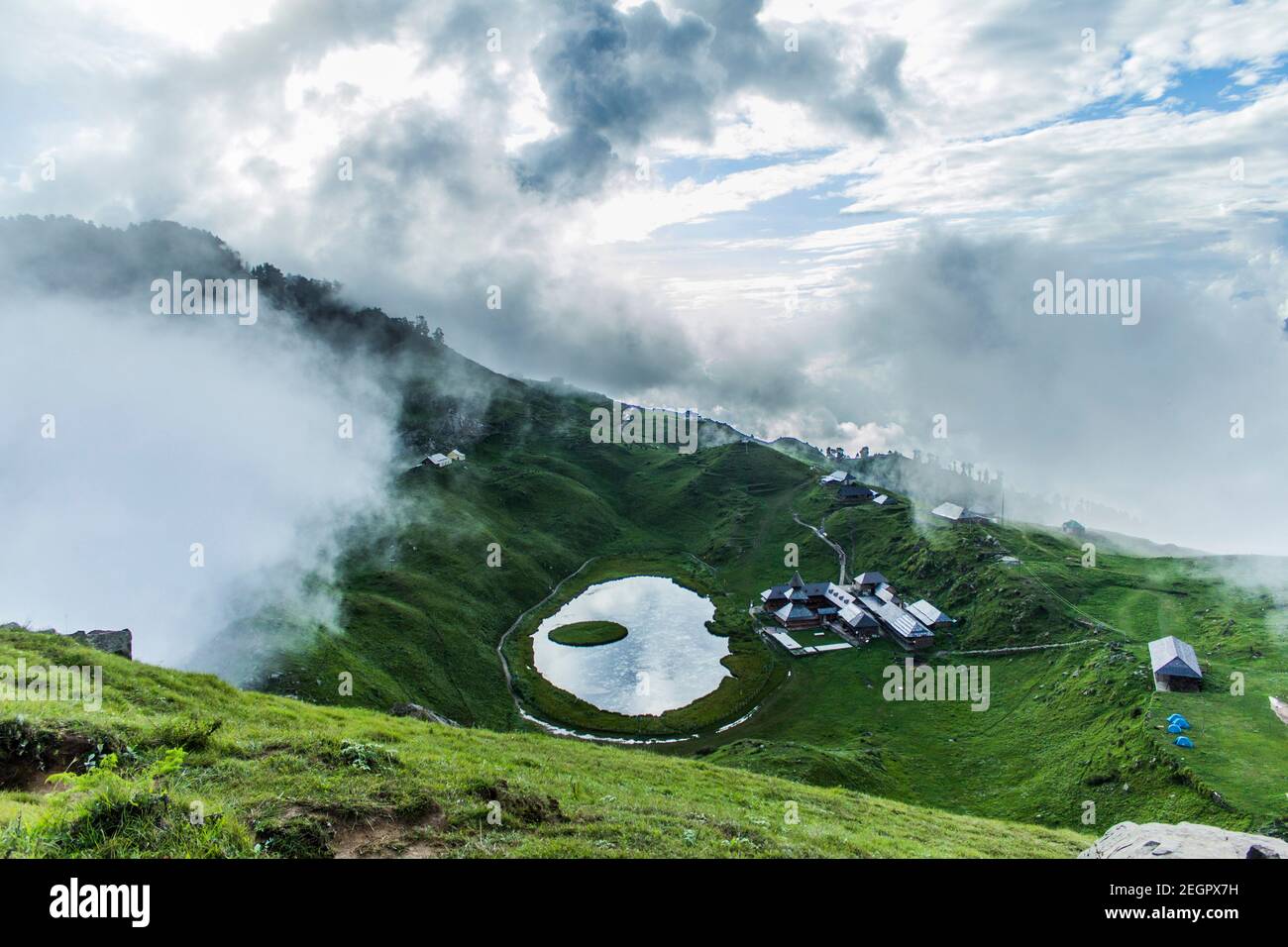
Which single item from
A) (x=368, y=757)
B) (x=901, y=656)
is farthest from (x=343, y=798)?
(x=901, y=656)

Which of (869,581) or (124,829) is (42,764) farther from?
(869,581)

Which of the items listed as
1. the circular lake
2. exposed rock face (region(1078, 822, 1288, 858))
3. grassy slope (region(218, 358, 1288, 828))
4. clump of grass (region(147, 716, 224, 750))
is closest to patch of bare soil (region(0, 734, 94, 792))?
clump of grass (region(147, 716, 224, 750))

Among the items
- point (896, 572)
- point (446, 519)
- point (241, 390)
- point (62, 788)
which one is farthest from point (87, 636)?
point (241, 390)

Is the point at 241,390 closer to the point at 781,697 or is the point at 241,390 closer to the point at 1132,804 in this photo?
the point at 781,697

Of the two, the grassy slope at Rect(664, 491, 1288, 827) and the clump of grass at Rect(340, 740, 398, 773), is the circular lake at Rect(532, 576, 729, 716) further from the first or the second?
the clump of grass at Rect(340, 740, 398, 773)

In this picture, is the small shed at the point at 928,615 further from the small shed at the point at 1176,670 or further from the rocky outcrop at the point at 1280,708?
the rocky outcrop at the point at 1280,708

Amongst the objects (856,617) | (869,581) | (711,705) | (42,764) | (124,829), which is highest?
(124,829)

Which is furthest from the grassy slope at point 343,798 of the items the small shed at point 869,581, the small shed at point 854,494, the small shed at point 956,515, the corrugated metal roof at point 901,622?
the small shed at point 854,494
